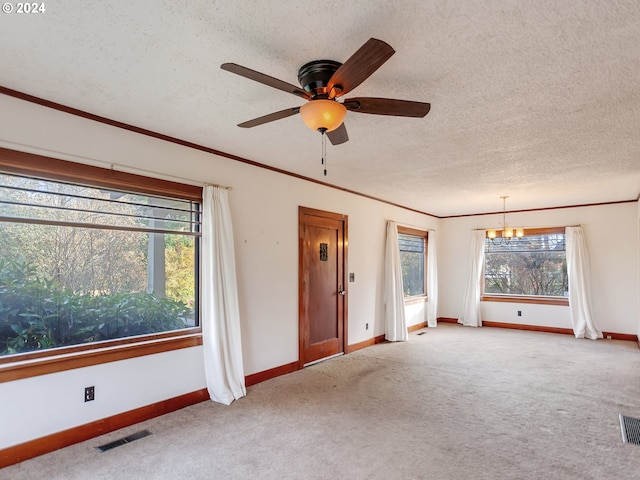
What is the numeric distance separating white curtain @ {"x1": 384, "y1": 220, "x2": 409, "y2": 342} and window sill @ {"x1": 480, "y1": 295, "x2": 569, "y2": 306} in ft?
8.62

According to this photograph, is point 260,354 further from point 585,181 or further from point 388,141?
point 585,181

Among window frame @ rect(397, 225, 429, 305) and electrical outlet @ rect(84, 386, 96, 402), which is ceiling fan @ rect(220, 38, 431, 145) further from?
window frame @ rect(397, 225, 429, 305)

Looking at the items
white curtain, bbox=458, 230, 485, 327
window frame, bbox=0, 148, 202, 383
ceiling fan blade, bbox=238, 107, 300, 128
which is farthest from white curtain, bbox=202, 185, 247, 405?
white curtain, bbox=458, 230, 485, 327

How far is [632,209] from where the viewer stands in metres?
6.56

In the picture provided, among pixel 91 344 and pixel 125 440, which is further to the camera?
pixel 91 344

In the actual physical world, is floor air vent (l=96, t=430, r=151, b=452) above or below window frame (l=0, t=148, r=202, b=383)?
below

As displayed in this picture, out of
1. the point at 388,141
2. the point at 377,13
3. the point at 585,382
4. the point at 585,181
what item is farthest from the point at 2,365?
the point at 585,181

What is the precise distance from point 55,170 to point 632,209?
328 inches

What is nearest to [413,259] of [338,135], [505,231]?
[505,231]

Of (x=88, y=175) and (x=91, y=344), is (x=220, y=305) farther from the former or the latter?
(x=88, y=175)

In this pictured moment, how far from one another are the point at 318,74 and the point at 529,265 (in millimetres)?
7238

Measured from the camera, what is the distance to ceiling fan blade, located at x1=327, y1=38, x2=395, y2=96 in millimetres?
1628

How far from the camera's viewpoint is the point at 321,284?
17.3 ft

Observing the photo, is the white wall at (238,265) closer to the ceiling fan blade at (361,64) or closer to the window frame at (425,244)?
the window frame at (425,244)
